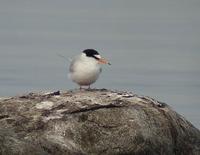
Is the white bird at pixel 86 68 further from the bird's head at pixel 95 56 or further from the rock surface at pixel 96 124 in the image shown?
the rock surface at pixel 96 124

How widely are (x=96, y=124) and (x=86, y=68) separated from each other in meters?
2.27

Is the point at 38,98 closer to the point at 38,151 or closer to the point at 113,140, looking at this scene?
the point at 113,140

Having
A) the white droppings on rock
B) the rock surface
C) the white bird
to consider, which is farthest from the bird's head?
the white droppings on rock

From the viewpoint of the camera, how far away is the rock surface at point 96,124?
1040 centimetres

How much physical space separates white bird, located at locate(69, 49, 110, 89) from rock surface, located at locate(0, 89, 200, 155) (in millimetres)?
1246

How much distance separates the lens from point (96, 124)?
10.7m

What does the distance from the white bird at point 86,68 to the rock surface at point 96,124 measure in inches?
49.0

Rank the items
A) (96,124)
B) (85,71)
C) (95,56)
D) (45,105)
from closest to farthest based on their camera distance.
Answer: (96,124)
(45,105)
(85,71)
(95,56)

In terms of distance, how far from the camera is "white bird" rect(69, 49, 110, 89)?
12797 mm

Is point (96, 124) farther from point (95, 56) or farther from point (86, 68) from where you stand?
point (95, 56)

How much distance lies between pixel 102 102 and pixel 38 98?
781 millimetres

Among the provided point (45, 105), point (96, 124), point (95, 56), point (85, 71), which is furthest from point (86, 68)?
point (96, 124)

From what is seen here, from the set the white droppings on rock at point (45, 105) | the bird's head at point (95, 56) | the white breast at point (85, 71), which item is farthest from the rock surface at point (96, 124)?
the bird's head at point (95, 56)

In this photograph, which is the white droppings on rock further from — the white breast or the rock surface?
the white breast
